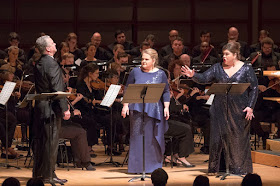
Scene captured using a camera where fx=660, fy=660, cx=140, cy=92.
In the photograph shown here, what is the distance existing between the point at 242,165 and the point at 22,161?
3.03m

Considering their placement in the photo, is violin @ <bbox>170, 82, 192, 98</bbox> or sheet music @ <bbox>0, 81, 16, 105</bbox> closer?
sheet music @ <bbox>0, 81, 16, 105</bbox>

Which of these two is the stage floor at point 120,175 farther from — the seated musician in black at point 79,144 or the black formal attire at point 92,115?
the black formal attire at point 92,115

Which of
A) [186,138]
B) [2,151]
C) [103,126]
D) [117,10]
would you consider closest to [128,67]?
[103,126]

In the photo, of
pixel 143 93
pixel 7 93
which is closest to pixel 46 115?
pixel 143 93

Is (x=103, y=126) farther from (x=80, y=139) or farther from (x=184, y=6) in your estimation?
(x=184, y=6)

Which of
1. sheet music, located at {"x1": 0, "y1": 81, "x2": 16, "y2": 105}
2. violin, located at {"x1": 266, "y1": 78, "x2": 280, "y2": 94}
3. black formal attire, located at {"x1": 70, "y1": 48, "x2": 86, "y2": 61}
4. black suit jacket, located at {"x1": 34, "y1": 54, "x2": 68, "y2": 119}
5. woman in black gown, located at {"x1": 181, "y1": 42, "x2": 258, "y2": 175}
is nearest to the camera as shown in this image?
black suit jacket, located at {"x1": 34, "y1": 54, "x2": 68, "y2": 119}

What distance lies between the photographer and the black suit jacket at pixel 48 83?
271 inches

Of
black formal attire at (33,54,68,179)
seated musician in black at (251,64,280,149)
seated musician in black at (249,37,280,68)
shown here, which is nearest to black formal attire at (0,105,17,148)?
black formal attire at (33,54,68,179)

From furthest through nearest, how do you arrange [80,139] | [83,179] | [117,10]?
[117,10], [80,139], [83,179]

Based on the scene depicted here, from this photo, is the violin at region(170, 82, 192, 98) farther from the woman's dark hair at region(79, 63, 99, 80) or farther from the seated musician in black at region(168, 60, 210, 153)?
the woman's dark hair at region(79, 63, 99, 80)

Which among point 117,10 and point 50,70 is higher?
point 117,10

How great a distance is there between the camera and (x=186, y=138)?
27.7 feet

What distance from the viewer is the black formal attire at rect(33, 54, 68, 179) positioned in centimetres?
691

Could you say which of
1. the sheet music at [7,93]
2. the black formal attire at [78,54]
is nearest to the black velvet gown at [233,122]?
the sheet music at [7,93]
